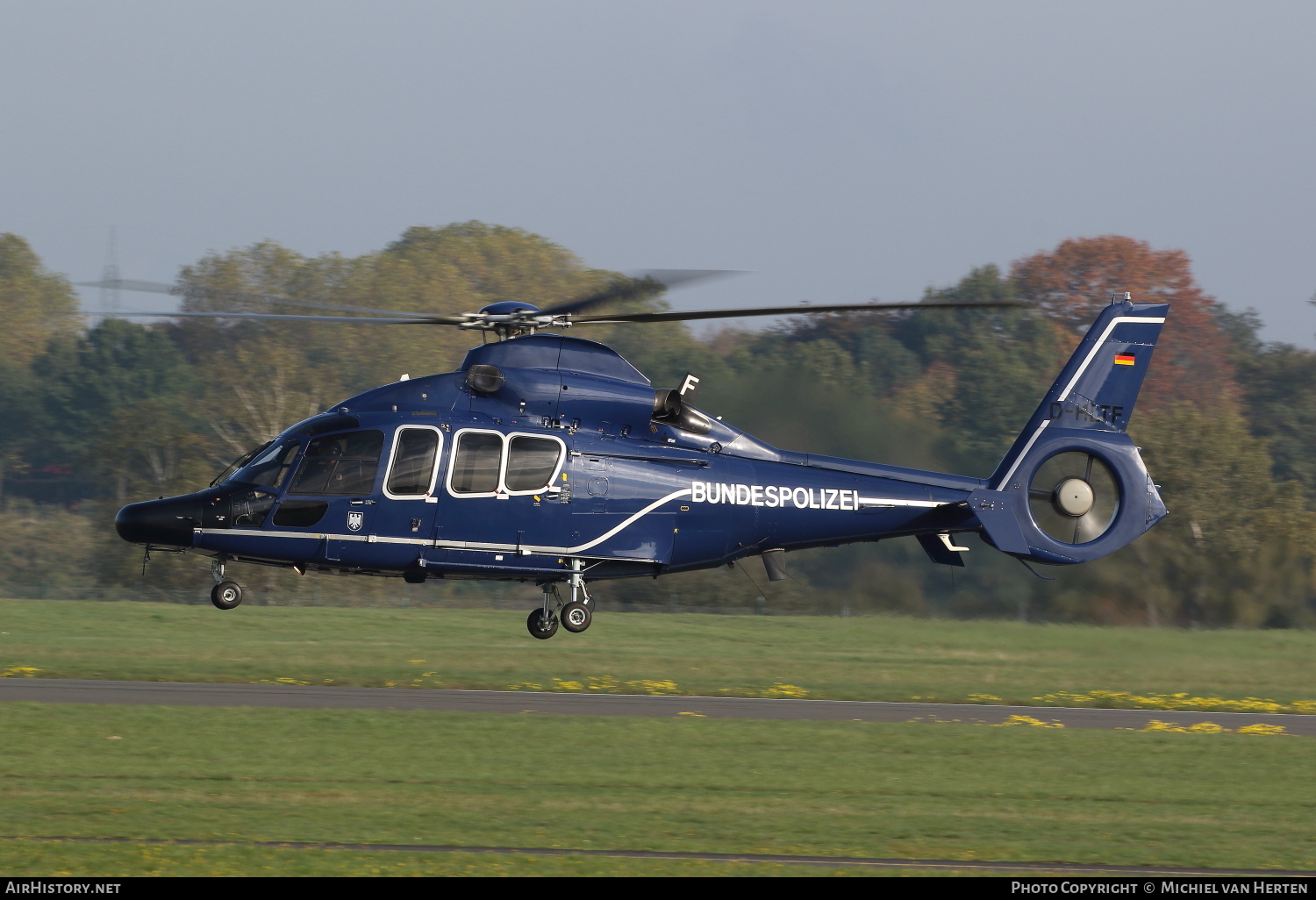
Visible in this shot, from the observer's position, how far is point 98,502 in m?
56.1

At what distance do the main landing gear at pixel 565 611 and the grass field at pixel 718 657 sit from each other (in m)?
8.27

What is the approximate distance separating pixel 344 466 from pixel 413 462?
940mm

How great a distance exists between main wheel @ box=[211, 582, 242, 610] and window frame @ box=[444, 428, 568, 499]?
3.15 meters

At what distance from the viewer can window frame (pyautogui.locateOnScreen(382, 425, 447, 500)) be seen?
1959 cm

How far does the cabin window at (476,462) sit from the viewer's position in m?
19.8

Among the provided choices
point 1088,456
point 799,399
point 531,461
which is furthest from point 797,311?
point 799,399

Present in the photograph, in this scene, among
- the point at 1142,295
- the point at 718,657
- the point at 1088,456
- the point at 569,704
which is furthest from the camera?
the point at 1142,295

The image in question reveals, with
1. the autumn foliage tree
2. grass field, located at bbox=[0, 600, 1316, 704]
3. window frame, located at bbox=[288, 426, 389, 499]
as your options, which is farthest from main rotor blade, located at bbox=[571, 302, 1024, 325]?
the autumn foliage tree

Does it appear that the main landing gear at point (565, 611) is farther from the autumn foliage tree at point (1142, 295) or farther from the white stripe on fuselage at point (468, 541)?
the autumn foliage tree at point (1142, 295)

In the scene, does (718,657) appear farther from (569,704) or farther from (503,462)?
(503,462)

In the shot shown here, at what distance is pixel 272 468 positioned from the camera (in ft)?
64.9

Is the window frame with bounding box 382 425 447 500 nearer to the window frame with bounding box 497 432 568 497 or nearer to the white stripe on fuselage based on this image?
the white stripe on fuselage

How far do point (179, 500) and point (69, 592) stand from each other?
32.8 meters

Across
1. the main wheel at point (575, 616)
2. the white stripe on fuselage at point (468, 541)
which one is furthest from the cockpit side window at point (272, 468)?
the main wheel at point (575, 616)
